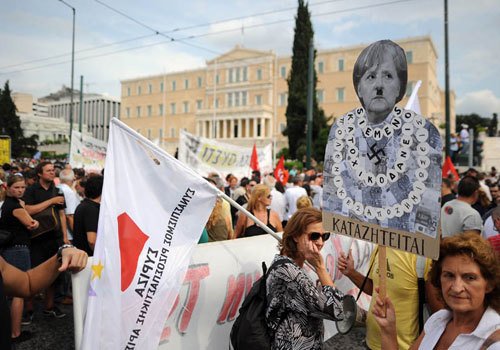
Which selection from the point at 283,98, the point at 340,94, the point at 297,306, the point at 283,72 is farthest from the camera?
the point at 283,98

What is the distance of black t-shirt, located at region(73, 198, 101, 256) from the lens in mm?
4031

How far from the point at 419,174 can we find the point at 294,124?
41.0 m

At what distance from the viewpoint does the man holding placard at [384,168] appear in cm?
160

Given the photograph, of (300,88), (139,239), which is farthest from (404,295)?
(300,88)

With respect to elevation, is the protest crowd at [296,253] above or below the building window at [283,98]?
below

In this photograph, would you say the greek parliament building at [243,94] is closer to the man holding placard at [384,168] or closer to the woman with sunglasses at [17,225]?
the woman with sunglasses at [17,225]

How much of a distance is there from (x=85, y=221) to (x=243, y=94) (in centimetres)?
6570

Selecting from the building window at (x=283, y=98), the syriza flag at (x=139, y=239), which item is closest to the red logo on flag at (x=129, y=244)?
the syriza flag at (x=139, y=239)

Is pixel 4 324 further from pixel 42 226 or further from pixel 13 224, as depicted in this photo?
pixel 42 226

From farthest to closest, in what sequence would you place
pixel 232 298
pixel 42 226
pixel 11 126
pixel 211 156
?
pixel 11 126 < pixel 211 156 < pixel 42 226 < pixel 232 298

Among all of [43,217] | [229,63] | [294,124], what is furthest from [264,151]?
[229,63]

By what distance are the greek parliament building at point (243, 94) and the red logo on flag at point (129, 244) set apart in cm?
5527

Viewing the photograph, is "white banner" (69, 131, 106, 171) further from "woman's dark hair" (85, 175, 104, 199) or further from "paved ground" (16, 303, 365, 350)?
"woman's dark hair" (85, 175, 104, 199)

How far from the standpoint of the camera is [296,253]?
2363mm
